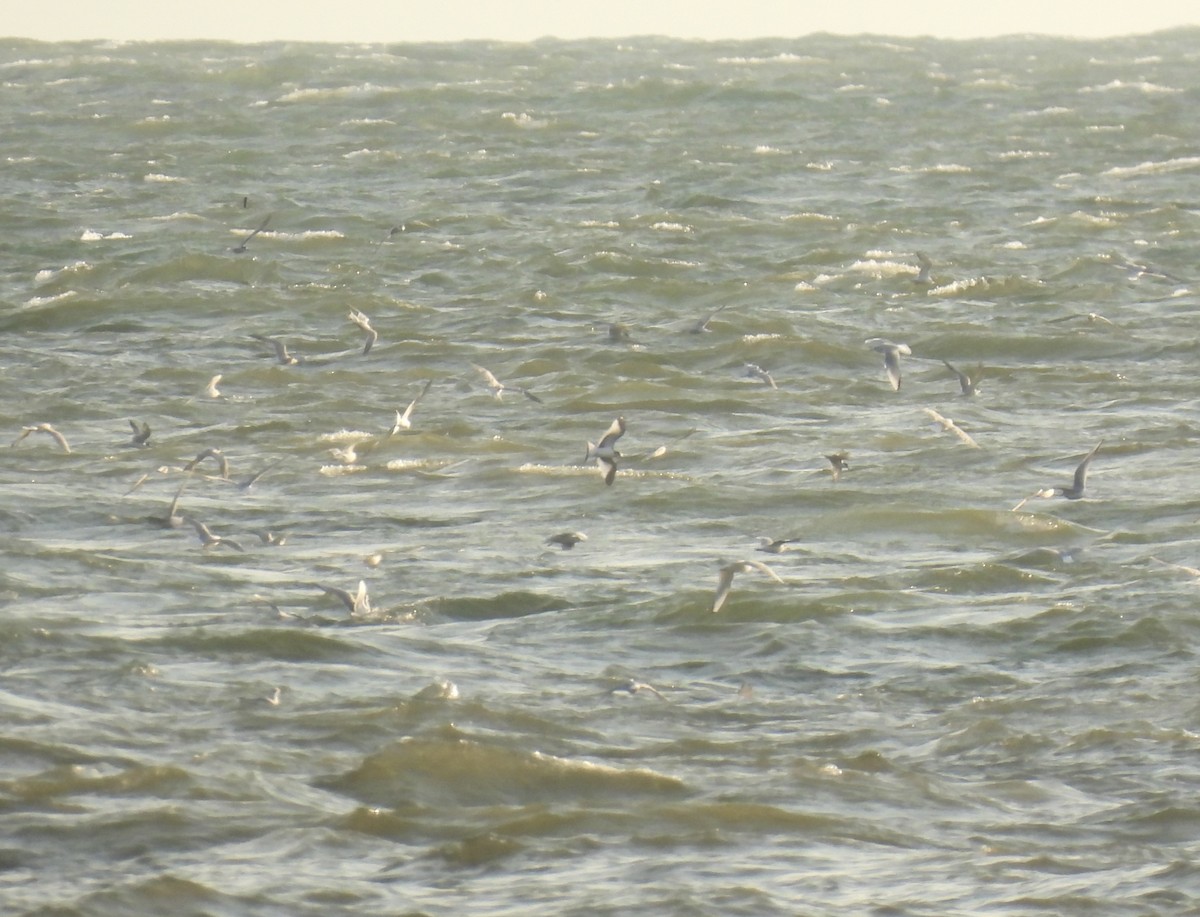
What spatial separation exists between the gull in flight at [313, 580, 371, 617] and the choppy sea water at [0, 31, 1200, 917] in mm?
132

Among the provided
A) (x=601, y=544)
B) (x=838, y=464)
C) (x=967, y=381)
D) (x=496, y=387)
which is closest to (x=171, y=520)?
(x=601, y=544)

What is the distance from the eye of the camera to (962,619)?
13055 mm

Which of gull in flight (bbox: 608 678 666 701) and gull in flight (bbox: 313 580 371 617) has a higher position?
gull in flight (bbox: 313 580 371 617)

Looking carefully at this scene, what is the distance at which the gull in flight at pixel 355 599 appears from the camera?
1253 cm

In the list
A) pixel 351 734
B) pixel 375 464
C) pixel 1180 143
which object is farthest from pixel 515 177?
pixel 351 734

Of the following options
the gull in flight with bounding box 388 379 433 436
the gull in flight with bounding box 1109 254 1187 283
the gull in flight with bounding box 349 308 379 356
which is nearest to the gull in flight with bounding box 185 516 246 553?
the gull in flight with bounding box 388 379 433 436

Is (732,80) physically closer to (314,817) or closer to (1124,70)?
(1124,70)

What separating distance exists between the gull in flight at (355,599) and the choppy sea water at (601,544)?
5.2 inches

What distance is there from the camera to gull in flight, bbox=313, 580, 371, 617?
12531mm

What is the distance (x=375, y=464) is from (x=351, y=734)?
22.0 feet

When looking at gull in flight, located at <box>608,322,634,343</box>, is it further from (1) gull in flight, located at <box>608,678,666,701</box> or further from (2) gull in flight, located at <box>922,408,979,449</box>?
(1) gull in flight, located at <box>608,678,666,701</box>

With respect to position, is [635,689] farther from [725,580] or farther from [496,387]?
[496,387]

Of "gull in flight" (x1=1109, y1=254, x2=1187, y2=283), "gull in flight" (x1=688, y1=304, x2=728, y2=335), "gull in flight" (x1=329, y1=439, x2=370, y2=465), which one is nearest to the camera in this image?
"gull in flight" (x1=329, y1=439, x2=370, y2=465)

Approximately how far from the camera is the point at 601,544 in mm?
15000
